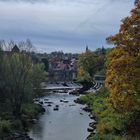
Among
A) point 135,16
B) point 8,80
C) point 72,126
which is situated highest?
point 135,16

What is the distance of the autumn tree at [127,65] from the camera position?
27359 millimetres

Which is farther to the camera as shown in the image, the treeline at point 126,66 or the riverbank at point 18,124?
the riverbank at point 18,124

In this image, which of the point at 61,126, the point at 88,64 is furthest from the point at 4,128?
the point at 88,64

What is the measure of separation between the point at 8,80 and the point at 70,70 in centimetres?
13238

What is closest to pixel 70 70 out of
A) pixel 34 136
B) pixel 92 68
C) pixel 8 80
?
pixel 92 68

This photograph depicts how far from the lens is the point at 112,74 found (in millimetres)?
28984

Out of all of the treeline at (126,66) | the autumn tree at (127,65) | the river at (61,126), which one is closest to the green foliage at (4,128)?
the river at (61,126)

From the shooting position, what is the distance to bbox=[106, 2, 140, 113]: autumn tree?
89.8 feet

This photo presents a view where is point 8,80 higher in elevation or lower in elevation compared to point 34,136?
higher

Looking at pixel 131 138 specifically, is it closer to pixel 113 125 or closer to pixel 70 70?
pixel 113 125

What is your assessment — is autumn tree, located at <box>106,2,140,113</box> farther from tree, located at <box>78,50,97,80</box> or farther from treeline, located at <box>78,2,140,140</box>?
tree, located at <box>78,50,97,80</box>

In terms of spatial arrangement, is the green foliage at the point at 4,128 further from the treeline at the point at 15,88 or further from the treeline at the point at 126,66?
the treeline at the point at 126,66

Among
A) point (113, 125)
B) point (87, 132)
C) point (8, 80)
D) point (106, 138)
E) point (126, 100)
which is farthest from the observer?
point (8, 80)

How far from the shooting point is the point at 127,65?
27.4m
